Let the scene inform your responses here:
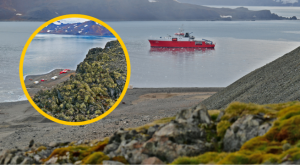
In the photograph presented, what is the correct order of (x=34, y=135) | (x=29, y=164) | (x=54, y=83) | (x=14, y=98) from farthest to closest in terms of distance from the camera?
(x=14, y=98) < (x=34, y=135) < (x=29, y=164) < (x=54, y=83)

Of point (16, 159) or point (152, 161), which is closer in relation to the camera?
point (152, 161)

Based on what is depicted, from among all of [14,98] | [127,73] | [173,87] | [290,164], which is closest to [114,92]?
[127,73]

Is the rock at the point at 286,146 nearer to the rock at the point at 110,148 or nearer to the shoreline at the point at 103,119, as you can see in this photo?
the rock at the point at 110,148

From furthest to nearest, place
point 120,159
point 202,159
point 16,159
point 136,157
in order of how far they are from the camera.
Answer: point 16,159 < point 120,159 < point 136,157 < point 202,159

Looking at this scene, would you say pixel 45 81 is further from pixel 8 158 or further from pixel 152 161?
pixel 152 161

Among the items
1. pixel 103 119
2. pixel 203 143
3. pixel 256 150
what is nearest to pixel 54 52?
pixel 203 143

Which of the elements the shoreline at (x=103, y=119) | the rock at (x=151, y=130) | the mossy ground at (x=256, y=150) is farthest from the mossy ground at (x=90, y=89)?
the shoreline at (x=103, y=119)

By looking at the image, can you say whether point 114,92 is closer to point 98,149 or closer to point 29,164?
point 98,149

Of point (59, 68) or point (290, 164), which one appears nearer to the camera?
point (290, 164)
